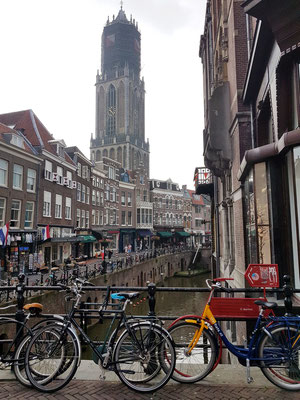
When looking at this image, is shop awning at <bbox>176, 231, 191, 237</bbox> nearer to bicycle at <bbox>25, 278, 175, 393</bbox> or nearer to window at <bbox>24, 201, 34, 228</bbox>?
window at <bbox>24, 201, 34, 228</bbox>

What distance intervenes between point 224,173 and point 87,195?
24.7 metres

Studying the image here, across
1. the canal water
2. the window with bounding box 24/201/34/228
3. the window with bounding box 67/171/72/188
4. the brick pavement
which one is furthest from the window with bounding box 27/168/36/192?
the brick pavement

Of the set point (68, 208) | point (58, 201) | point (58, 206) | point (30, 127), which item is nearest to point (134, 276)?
point (68, 208)

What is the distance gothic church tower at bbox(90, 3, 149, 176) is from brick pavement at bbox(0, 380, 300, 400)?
74.7 meters

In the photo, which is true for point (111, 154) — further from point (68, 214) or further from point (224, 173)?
point (224, 173)

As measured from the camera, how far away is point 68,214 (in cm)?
2992

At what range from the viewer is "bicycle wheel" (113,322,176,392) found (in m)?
3.46

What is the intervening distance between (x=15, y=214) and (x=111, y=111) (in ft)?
224

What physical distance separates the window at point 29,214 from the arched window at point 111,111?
62.9m

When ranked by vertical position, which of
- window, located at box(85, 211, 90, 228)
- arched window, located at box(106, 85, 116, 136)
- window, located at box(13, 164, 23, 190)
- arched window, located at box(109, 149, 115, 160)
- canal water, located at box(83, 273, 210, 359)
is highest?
arched window, located at box(106, 85, 116, 136)

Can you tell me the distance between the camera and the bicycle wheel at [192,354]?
3527 millimetres

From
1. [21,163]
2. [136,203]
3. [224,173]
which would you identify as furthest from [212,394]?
[136,203]

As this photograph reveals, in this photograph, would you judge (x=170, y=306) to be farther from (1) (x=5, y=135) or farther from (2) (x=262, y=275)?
(2) (x=262, y=275)

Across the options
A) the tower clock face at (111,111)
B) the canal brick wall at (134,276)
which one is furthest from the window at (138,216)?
the tower clock face at (111,111)
